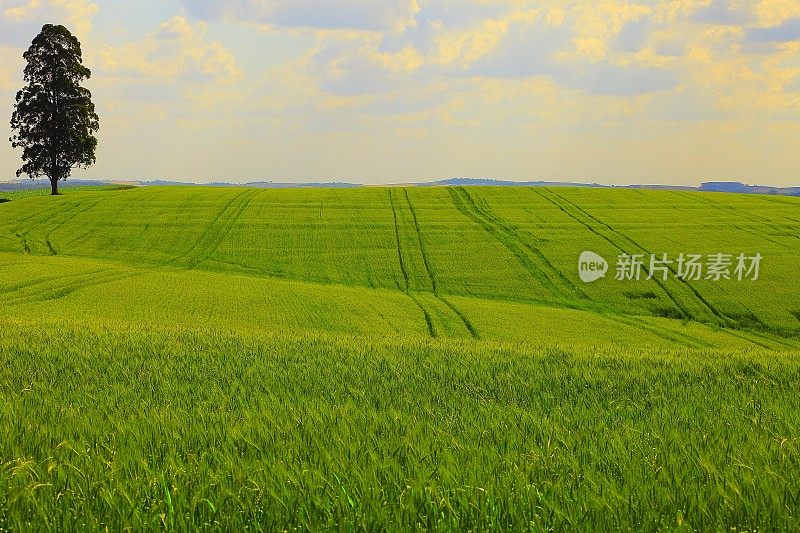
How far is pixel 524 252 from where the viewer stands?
41.3 meters

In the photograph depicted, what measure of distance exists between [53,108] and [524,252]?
47.3 m

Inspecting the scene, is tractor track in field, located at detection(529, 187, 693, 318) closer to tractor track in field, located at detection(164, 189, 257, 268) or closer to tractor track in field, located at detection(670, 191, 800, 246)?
tractor track in field, located at detection(670, 191, 800, 246)

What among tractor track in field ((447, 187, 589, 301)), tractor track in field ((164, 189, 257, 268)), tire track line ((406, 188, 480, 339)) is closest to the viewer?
tire track line ((406, 188, 480, 339))

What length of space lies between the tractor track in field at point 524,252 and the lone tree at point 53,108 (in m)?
35.9

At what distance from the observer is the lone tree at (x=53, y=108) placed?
6438 cm

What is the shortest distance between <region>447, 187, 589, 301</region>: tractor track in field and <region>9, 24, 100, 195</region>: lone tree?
1414 inches

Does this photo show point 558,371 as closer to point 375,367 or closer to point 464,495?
point 375,367

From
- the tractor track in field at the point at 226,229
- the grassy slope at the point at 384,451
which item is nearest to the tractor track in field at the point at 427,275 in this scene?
the tractor track in field at the point at 226,229

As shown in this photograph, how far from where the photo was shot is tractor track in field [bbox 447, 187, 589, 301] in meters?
35.4

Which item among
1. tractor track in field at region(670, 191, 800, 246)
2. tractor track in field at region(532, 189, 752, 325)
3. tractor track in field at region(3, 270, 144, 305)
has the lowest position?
tractor track in field at region(3, 270, 144, 305)

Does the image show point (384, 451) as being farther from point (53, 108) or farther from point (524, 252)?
point (53, 108)

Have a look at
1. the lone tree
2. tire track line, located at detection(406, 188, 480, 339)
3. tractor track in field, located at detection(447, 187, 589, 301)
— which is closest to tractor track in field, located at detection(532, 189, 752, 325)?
tractor track in field, located at detection(447, 187, 589, 301)

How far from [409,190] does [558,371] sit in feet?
177

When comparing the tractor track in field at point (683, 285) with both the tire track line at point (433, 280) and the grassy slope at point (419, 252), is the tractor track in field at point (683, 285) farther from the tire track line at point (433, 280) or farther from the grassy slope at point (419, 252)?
the tire track line at point (433, 280)
